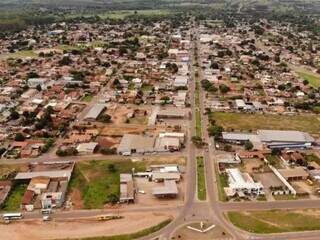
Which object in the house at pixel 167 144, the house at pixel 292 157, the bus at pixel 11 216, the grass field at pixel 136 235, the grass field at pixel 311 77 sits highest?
the grass field at pixel 311 77

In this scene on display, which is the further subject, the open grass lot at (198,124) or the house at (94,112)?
the house at (94,112)

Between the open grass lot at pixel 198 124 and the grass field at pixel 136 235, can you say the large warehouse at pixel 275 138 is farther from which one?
the grass field at pixel 136 235

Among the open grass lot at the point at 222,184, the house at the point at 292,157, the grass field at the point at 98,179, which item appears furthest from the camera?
the house at the point at 292,157

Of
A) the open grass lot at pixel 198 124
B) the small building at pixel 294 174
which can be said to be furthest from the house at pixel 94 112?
the small building at pixel 294 174

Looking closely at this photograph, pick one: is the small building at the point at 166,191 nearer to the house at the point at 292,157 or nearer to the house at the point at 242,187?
the house at the point at 242,187

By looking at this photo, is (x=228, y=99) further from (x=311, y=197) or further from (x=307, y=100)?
(x=311, y=197)

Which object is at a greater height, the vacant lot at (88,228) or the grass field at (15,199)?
the grass field at (15,199)

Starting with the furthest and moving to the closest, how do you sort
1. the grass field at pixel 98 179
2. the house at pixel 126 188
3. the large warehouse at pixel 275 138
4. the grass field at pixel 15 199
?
1. the large warehouse at pixel 275 138
2. the grass field at pixel 98 179
3. the house at pixel 126 188
4. the grass field at pixel 15 199
